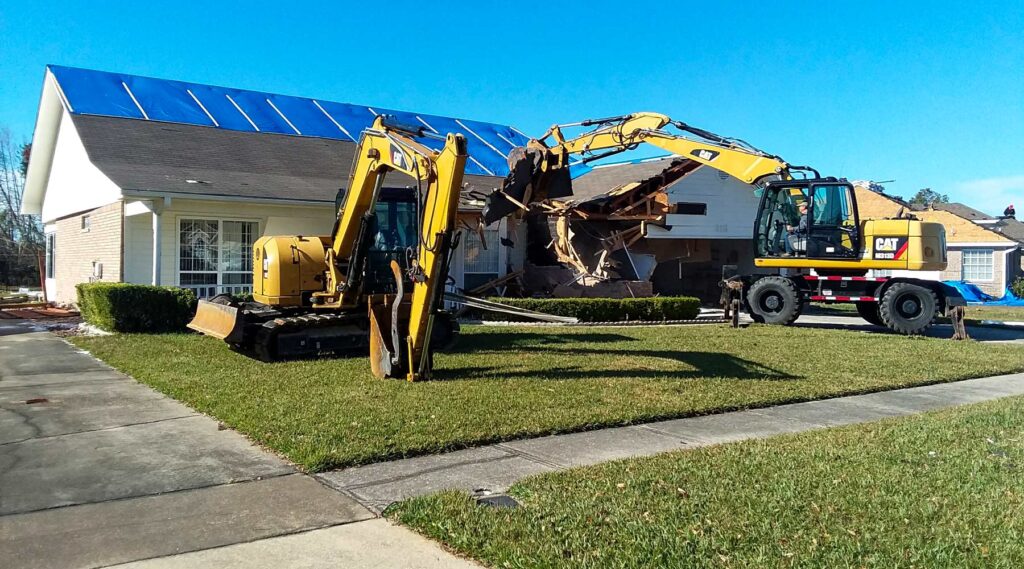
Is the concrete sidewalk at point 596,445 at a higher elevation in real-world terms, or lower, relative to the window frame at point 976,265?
lower

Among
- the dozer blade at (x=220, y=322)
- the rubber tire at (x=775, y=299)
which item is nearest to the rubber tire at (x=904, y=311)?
the rubber tire at (x=775, y=299)

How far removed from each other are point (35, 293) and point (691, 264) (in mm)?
23038

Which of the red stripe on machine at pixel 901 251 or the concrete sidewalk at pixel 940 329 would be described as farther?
the concrete sidewalk at pixel 940 329

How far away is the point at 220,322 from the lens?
12.2 metres

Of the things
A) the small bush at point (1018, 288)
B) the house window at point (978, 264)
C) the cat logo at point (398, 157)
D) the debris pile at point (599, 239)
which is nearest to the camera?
the cat logo at point (398, 157)

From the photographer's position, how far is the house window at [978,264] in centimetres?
3634

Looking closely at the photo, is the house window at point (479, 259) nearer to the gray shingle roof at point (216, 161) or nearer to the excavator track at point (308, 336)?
the gray shingle roof at point (216, 161)

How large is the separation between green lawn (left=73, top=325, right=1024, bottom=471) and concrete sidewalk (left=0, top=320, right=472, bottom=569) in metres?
0.51

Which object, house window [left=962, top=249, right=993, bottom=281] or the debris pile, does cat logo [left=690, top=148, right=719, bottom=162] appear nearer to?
the debris pile

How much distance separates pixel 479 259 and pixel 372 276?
9253 millimetres

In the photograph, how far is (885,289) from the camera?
1777cm

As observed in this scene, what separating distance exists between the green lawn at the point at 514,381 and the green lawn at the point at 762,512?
1.62 m

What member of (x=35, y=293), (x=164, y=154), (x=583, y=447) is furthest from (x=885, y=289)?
(x=35, y=293)

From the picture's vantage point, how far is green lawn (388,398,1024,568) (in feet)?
14.4
